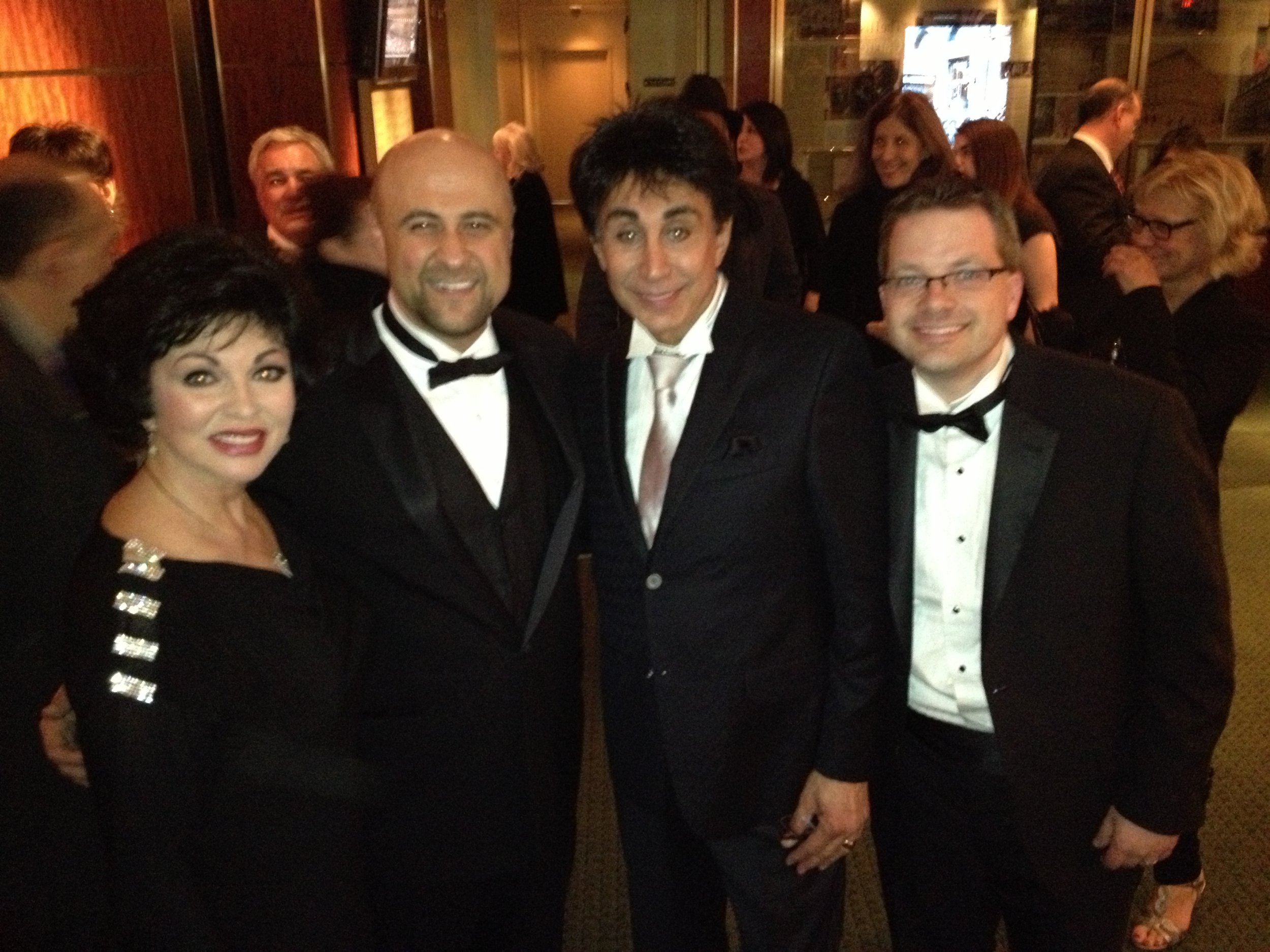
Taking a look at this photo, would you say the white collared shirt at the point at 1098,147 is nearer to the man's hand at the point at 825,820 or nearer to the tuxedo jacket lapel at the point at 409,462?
the man's hand at the point at 825,820

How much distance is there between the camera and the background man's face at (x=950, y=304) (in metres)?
1.69

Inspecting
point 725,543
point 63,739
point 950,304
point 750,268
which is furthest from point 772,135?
point 63,739

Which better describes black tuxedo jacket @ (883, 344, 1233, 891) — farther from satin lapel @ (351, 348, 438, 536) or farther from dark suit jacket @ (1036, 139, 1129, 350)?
dark suit jacket @ (1036, 139, 1129, 350)

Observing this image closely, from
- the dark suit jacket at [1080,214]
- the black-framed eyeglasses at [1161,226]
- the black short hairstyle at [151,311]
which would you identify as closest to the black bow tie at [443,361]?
the black short hairstyle at [151,311]

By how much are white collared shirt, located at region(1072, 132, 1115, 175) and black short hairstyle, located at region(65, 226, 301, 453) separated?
4011 millimetres

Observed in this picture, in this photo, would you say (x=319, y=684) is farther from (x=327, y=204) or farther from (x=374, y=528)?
(x=327, y=204)

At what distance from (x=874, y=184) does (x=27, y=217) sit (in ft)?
9.94

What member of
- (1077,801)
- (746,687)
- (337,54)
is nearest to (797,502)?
(746,687)

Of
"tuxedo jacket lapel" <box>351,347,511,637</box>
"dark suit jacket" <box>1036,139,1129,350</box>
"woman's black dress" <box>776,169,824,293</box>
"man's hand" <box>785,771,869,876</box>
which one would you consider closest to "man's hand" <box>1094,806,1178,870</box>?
"man's hand" <box>785,771,869,876</box>

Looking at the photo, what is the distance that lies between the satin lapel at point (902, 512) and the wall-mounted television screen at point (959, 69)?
635 cm

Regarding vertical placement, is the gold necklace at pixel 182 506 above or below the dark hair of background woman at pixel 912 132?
below

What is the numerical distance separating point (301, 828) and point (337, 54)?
495 centimetres

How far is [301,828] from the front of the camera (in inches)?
60.5

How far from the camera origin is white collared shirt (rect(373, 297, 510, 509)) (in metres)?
1.86
